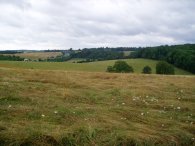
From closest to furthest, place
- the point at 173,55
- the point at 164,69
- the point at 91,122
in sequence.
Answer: the point at 91,122
the point at 164,69
the point at 173,55

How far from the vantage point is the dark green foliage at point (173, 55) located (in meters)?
82.9

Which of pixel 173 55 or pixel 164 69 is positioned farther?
pixel 173 55

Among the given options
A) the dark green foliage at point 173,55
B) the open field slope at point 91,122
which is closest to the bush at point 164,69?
the dark green foliage at point 173,55

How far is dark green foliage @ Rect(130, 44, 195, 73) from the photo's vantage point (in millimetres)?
82938

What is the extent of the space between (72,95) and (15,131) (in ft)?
21.3

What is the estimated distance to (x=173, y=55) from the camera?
90312 mm

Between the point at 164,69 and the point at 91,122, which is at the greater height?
the point at 91,122

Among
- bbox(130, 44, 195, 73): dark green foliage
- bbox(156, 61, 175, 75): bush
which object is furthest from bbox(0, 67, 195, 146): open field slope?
bbox(130, 44, 195, 73): dark green foliage

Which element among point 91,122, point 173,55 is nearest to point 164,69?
point 173,55

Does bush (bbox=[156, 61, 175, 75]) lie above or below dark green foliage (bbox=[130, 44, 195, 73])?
below

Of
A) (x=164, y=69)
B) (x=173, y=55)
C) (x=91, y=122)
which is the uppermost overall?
(x=91, y=122)

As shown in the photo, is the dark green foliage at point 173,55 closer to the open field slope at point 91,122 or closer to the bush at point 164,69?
the bush at point 164,69

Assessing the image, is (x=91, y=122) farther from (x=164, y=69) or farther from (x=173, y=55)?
(x=173, y=55)

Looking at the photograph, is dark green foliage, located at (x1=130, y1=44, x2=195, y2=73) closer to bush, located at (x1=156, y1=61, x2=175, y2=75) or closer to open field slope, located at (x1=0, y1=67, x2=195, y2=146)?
bush, located at (x1=156, y1=61, x2=175, y2=75)
